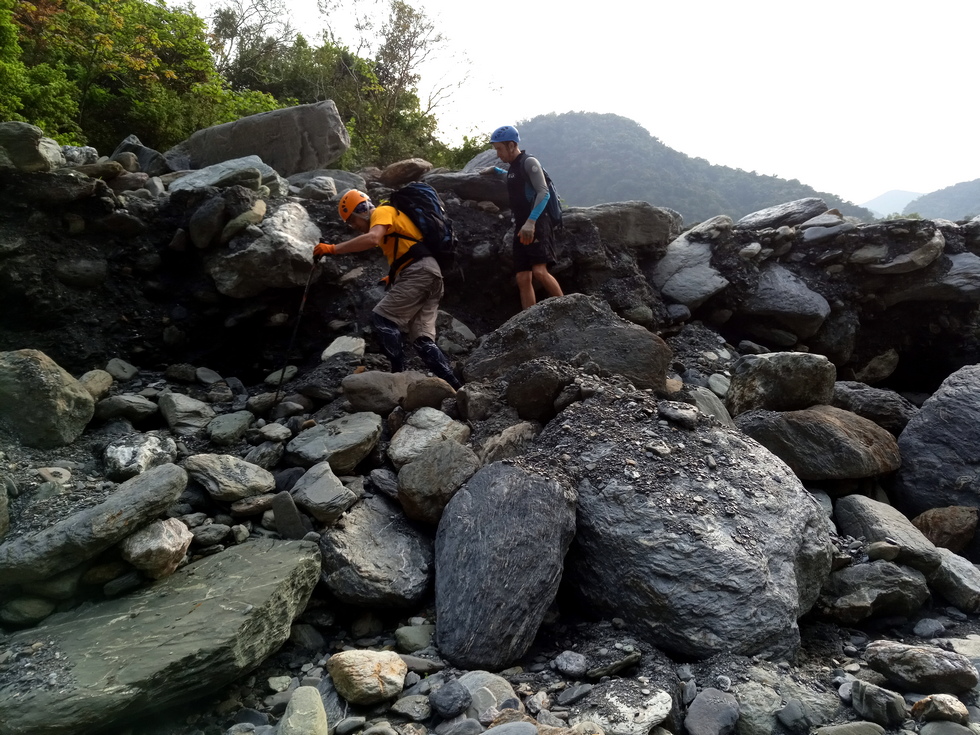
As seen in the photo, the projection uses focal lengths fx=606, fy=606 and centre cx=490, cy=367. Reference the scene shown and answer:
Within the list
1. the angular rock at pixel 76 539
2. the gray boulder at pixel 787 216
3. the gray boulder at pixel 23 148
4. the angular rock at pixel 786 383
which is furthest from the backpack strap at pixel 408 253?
the gray boulder at pixel 787 216

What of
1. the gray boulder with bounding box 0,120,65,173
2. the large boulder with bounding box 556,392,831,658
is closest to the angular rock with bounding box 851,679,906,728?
the large boulder with bounding box 556,392,831,658

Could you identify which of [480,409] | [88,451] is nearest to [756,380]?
[480,409]

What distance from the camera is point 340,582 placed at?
368 cm

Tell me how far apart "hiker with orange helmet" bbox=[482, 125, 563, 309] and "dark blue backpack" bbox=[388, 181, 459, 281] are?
1.06m

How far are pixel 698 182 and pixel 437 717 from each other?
97.3ft

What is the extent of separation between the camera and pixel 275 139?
8453 mm

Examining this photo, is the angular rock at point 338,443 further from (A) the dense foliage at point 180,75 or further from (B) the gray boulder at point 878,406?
(A) the dense foliage at point 180,75

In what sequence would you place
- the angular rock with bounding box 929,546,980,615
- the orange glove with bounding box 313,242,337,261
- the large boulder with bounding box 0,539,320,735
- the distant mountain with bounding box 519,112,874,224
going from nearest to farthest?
the large boulder with bounding box 0,539,320,735
the angular rock with bounding box 929,546,980,615
the orange glove with bounding box 313,242,337,261
the distant mountain with bounding box 519,112,874,224

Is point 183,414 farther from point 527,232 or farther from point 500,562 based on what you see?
point 527,232

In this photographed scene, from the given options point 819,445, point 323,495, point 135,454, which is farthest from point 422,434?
point 819,445

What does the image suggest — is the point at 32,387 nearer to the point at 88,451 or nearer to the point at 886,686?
the point at 88,451

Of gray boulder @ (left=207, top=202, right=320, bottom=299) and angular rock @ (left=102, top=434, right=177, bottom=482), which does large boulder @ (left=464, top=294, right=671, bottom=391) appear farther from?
angular rock @ (left=102, top=434, right=177, bottom=482)

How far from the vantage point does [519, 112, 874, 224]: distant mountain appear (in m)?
24.5

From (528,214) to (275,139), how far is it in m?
4.15
